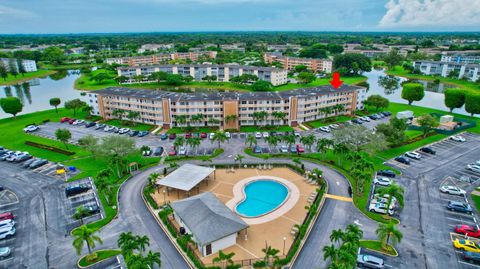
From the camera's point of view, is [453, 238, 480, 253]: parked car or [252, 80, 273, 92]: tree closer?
[453, 238, 480, 253]: parked car

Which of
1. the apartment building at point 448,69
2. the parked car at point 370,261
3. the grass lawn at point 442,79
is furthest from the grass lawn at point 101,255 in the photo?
the apartment building at point 448,69

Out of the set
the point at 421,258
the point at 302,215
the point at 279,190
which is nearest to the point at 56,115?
→ the point at 279,190

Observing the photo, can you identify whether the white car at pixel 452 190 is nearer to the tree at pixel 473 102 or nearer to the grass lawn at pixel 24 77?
the tree at pixel 473 102

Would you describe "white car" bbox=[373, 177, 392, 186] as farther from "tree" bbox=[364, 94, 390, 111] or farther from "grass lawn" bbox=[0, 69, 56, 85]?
"grass lawn" bbox=[0, 69, 56, 85]

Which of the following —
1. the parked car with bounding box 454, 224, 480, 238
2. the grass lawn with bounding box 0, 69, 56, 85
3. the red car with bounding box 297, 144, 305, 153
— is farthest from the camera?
the grass lawn with bounding box 0, 69, 56, 85

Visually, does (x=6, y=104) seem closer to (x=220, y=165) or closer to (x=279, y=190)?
(x=220, y=165)

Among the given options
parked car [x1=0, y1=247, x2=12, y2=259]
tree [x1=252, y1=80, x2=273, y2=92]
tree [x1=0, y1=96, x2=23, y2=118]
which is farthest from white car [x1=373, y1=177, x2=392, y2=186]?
tree [x1=0, y1=96, x2=23, y2=118]
